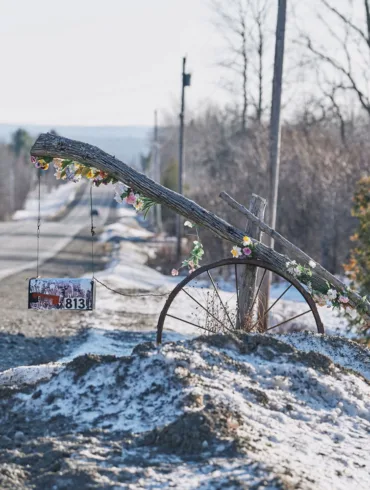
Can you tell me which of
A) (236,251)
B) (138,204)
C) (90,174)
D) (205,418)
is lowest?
(205,418)

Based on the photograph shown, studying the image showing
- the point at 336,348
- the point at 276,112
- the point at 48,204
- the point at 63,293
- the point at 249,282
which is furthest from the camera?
the point at 48,204

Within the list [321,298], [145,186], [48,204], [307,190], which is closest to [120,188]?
[145,186]

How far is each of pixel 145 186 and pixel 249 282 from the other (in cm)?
139

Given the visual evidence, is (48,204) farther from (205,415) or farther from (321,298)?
(205,415)

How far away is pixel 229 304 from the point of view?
47.5 feet

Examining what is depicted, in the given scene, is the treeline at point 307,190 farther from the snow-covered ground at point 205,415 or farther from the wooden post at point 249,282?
the snow-covered ground at point 205,415

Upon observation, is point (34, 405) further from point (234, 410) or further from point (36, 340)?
point (36, 340)

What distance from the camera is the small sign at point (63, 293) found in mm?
7598

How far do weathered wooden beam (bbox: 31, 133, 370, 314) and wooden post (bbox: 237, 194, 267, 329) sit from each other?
34cm

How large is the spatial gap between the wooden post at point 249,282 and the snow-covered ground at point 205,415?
1543 mm

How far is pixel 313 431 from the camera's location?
5.88 m

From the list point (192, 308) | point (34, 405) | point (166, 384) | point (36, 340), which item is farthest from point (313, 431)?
point (192, 308)

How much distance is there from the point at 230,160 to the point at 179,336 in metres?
26.1

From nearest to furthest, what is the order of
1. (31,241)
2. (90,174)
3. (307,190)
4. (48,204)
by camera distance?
(90,174) → (307,190) → (31,241) → (48,204)
